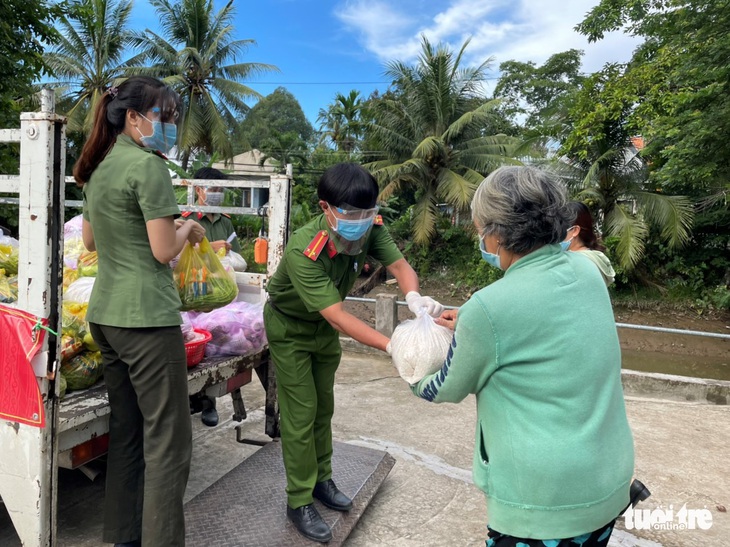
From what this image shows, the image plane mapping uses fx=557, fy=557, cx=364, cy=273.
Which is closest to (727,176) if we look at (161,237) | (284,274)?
(284,274)

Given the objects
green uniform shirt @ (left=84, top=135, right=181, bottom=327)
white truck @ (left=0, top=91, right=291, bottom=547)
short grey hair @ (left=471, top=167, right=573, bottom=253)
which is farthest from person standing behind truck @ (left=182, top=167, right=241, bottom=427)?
short grey hair @ (left=471, top=167, right=573, bottom=253)

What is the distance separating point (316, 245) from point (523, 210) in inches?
43.0

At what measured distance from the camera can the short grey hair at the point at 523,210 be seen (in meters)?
1.48

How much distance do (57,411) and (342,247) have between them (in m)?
1.30

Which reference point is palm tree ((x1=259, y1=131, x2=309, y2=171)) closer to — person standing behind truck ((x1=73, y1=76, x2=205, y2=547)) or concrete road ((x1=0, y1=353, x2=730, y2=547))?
concrete road ((x1=0, y1=353, x2=730, y2=547))

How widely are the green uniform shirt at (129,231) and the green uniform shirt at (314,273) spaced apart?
533mm

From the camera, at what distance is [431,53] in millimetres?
18453

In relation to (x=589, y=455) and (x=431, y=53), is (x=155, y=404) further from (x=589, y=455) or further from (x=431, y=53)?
(x=431, y=53)

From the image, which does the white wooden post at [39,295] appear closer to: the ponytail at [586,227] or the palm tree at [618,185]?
the ponytail at [586,227]

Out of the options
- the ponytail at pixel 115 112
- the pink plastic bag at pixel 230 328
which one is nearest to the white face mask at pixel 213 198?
the pink plastic bag at pixel 230 328

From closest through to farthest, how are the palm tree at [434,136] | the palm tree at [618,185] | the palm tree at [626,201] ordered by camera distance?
the palm tree at [618,185], the palm tree at [626,201], the palm tree at [434,136]

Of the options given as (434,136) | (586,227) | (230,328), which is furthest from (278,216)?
(434,136)

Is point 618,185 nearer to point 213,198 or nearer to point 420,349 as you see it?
point 213,198

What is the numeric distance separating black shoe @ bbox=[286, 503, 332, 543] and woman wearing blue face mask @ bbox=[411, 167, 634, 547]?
118 centimetres
